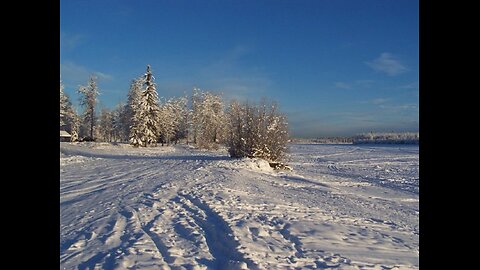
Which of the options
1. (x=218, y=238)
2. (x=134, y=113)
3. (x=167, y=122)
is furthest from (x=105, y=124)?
(x=218, y=238)

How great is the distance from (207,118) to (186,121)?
11.2 meters

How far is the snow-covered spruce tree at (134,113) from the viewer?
51.2 m

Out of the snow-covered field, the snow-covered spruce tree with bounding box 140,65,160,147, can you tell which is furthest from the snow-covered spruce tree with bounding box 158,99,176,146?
the snow-covered field

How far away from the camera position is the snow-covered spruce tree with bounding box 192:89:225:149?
192 ft

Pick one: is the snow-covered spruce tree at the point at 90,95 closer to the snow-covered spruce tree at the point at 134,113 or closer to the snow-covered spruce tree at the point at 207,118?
the snow-covered spruce tree at the point at 134,113

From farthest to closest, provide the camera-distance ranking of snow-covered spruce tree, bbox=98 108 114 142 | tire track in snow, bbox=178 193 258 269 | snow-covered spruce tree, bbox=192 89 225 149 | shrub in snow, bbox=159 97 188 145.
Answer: snow-covered spruce tree, bbox=98 108 114 142, shrub in snow, bbox=159 97 188 145, snow-covered spruce tree, bbox=192 89 225 149, tire track in snow, bbox=178 193 258 269

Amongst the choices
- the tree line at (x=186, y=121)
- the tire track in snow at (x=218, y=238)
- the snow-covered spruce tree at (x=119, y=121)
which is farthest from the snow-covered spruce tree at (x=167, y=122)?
the tire track in snow at (x=218, y=238)

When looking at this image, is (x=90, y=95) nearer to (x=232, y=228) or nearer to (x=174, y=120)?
(x=174, y=120)

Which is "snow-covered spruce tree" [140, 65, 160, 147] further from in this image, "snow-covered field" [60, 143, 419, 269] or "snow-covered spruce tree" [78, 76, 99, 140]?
"snow-covered field" [60, 143, 419, 269]

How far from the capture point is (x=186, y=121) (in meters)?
71.8

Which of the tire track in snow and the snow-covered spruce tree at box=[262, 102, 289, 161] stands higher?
the snow-covered spruce tree at box=[262, 102, 289, 161]
